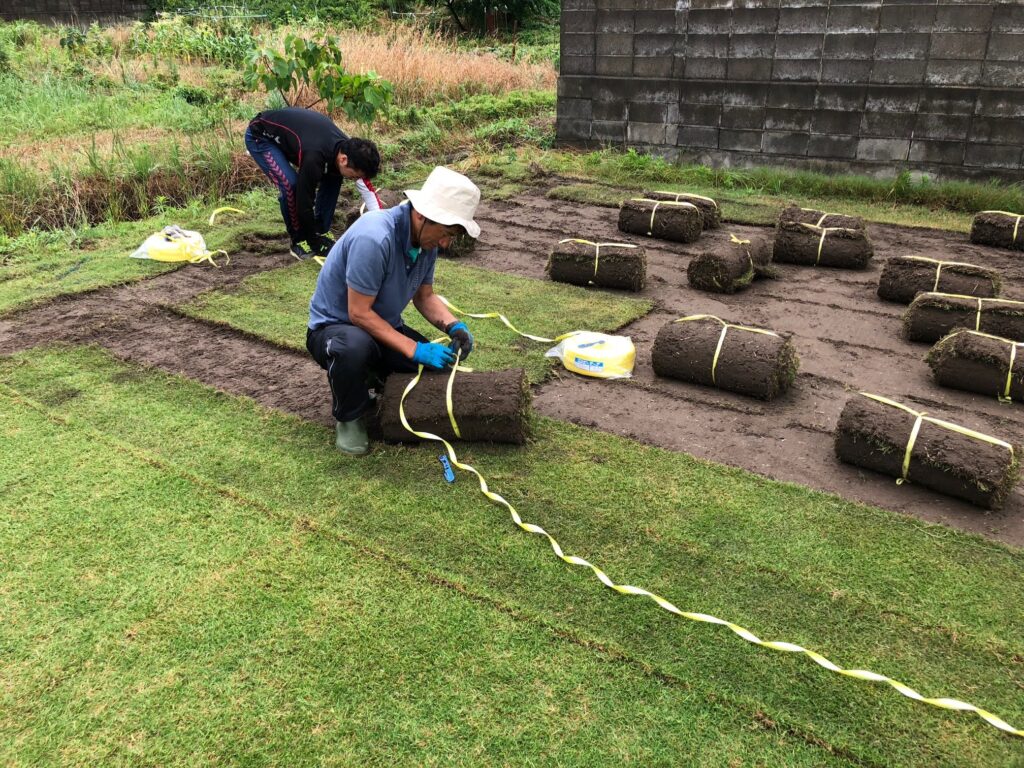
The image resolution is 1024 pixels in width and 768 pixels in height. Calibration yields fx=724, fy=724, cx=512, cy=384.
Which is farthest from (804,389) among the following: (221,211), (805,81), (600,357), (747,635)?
(221,211)

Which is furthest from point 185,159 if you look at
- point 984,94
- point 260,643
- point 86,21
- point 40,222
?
point 86,21

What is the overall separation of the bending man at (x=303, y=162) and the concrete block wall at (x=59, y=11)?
16.8m

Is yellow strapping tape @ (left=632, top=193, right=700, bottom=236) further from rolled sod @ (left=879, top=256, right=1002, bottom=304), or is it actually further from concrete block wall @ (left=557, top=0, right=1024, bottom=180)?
concrete block wall @ (left=557, top=0, right=1024, bottom=180)

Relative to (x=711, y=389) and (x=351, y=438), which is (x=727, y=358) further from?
(x=351, y=438)

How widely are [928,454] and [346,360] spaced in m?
2.46

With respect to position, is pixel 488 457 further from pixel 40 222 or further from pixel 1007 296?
pixel 40 222

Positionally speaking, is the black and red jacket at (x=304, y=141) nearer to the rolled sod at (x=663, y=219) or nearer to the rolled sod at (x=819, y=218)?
the rolled sod at (x=663, y=219)

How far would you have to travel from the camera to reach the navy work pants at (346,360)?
10.3ft

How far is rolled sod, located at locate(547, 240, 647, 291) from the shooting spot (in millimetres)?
5172

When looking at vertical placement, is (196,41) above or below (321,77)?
above

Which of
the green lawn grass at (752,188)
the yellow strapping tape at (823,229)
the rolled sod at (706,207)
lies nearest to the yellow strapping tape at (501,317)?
the yellow strapping tape at (823,229)

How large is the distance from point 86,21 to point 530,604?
21787 mm

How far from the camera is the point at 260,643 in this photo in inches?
90.4

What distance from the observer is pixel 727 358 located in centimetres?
378
